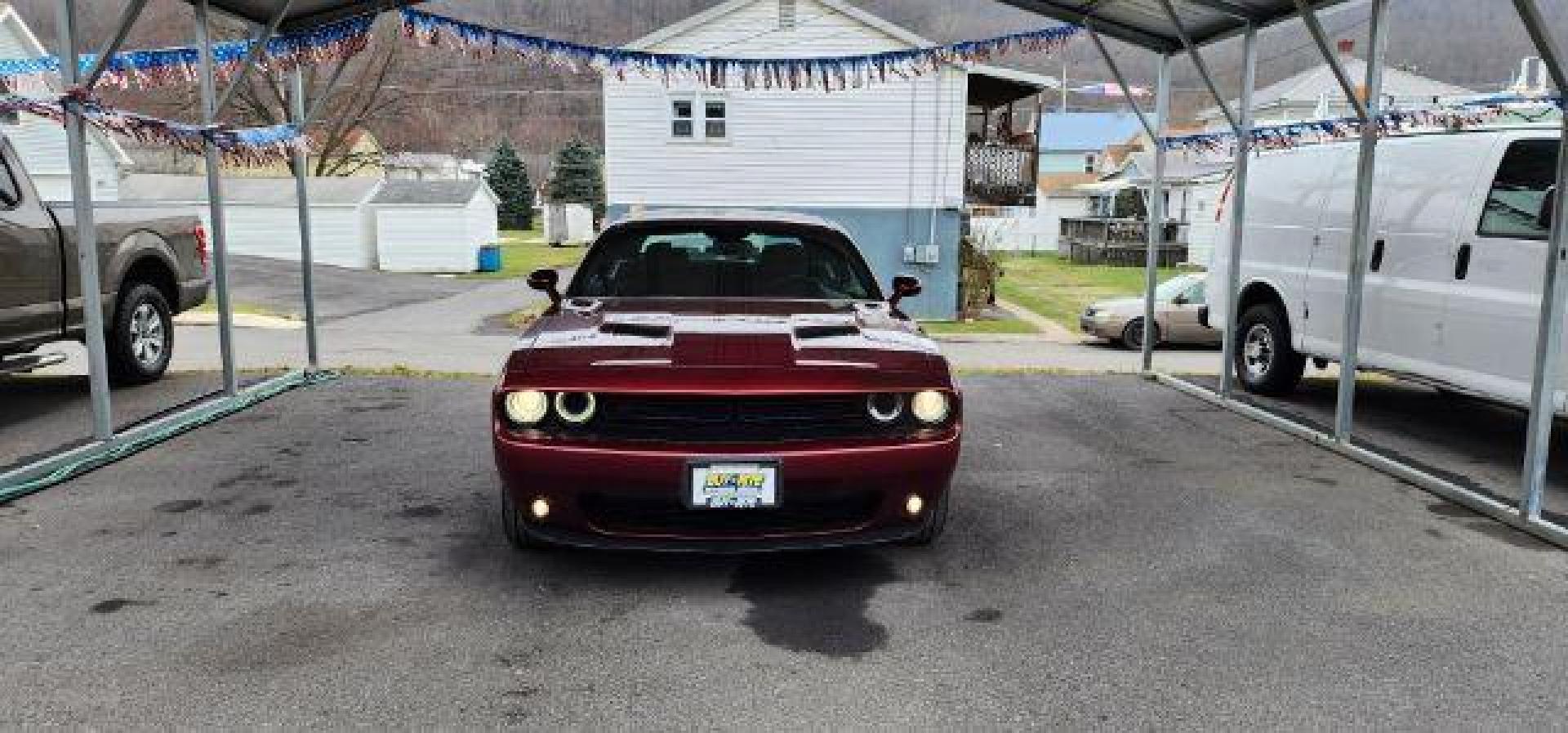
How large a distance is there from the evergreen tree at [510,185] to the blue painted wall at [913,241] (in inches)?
1569

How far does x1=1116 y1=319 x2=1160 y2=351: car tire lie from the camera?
1798 centimetres

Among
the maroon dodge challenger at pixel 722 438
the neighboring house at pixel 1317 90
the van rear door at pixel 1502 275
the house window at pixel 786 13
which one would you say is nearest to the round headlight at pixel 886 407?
the maroon dodge challenger at pixel 722 438

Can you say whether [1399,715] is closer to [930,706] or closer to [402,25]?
[930,706]

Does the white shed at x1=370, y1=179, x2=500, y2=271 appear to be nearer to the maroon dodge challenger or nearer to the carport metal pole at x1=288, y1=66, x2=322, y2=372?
the carport metal pole at x1=288, y1=66, x2=322, y2=372

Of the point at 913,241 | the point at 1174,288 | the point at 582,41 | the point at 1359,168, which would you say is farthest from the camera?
the point at 582,41

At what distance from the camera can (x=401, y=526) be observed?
5035mm

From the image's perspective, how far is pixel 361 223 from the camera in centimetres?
3080

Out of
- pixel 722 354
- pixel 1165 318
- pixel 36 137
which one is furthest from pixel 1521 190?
pixel 36 137

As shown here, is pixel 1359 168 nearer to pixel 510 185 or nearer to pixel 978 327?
pixel 978 327

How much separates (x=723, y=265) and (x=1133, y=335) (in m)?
14.0

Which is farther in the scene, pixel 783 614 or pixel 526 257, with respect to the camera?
pixel 526 257

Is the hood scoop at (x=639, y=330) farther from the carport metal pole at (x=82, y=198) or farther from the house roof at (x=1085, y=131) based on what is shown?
the house roof at (x=1085, y=131)

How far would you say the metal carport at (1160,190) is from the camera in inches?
203

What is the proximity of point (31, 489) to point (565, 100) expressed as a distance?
77698 millimetres
